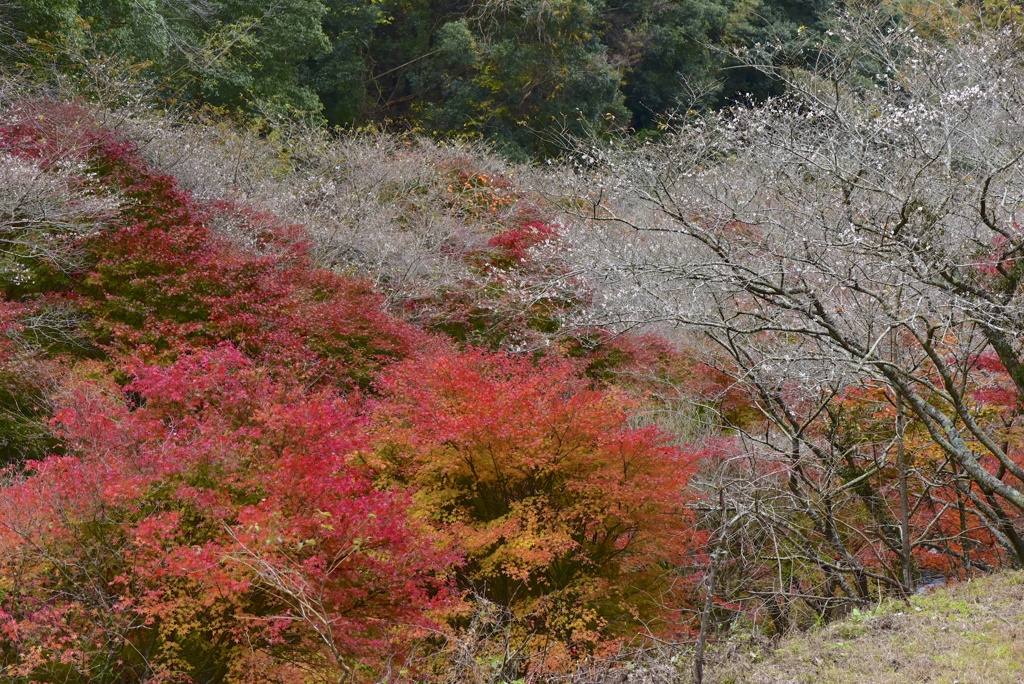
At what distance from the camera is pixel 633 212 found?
17.4m

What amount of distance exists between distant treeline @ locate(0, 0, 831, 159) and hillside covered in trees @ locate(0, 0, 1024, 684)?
980 millimetres

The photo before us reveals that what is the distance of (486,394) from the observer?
300 inches

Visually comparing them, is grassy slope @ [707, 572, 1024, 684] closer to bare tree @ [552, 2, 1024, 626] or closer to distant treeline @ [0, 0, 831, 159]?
bare tree @ [552, 2, 1024, 626]

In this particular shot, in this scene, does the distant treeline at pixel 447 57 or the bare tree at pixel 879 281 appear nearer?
the bare tree at pixel 879 281

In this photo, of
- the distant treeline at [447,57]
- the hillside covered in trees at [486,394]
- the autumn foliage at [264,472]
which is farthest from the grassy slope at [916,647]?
the distant treeline at [447,57]

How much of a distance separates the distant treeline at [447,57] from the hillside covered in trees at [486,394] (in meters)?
0.98

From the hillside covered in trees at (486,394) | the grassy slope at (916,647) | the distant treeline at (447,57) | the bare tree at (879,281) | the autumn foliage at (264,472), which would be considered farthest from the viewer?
the distant treeline at (447,57)

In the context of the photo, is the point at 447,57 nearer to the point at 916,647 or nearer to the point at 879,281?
the point at 879,281

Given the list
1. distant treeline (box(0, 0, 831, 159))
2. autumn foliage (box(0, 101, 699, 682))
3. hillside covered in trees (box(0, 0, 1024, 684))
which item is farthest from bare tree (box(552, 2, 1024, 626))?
distant treeline (box(0, 0, 831, 159))

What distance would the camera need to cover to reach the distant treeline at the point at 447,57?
17469 mm

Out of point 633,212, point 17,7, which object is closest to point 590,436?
point 633,212

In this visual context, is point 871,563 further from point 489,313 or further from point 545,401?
point 489,313

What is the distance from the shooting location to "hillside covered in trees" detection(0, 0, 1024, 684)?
5555 mm

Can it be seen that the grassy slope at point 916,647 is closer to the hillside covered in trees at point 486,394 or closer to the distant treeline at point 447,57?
the hillside covered in trees at point 486,394
